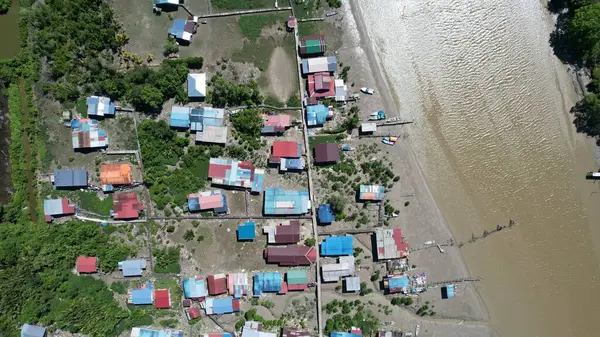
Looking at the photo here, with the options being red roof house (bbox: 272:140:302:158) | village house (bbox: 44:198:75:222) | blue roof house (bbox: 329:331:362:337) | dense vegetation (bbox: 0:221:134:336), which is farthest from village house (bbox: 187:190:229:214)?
blue roof house (bbox: 329:331:362:337)

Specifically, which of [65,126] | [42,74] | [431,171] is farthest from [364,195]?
[42,74]

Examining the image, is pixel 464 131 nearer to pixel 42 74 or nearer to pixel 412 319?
pixel 412 319

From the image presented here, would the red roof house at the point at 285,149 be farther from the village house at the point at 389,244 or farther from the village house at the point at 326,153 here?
the village house at the point at 389,244

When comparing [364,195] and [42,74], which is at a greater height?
[42,74]

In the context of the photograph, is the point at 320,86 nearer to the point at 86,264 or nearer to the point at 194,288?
the point at 194,288

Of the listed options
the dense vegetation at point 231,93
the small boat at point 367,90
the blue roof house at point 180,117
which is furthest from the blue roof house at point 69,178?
the small boat at point 367,90
